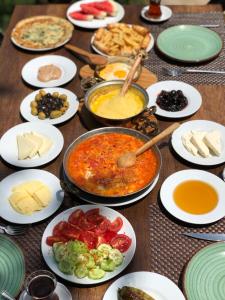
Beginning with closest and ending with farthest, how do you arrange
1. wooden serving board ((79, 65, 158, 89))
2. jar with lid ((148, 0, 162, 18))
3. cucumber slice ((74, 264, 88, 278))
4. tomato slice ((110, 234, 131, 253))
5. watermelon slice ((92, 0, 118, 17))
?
cucumber slice ((74, 264, 88, 278)) → tomato slice ((110, 234, 131, 253)) → wooden serving board ((79, 65, 158, 89)) → jar with lid ((148, 0, 162, 18)) → watermelon slice ((92, 0, 118, 17))

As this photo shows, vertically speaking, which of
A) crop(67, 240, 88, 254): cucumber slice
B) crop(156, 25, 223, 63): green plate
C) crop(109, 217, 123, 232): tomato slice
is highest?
crop(156, 25, 223, 63): green plate

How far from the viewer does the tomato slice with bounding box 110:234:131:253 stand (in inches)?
70.1

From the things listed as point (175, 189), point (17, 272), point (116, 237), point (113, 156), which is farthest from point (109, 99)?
point (17, 272)

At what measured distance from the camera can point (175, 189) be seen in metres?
2.07

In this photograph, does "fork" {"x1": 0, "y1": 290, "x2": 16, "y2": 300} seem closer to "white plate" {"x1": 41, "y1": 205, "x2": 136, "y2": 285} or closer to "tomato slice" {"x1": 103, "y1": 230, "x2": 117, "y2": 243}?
"white plate" {"x1": 41, "y1": 205, "x2": 136, "y2": 285}

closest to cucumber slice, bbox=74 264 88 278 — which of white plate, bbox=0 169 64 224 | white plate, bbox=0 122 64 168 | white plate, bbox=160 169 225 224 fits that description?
white plate, bbox=0 169 64 224

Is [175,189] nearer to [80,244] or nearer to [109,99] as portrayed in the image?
[80,244]

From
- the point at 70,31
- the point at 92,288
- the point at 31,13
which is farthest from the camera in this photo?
the point at 31,13

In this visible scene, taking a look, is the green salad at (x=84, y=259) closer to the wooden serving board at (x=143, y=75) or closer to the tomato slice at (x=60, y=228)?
the tomato slice at (x=60, y=228)

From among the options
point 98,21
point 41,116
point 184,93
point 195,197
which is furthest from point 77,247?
point 98,21

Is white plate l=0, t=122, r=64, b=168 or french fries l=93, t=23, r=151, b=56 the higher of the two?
french fries l=93, t=23, r=151, b=56

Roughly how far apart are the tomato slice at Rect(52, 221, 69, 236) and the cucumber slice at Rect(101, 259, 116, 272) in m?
0.26

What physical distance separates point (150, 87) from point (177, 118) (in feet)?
1.12

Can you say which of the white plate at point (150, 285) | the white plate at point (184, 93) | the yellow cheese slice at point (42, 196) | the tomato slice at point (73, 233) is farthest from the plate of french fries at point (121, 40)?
the white plate at point (150, 285)
